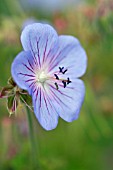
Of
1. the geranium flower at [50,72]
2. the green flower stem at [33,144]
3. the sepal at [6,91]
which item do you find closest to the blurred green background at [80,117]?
the green flower stem at [33,144]

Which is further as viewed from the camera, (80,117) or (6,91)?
(80,117)

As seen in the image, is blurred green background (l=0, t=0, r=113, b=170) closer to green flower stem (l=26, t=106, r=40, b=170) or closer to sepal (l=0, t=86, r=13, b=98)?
green flower stem (l=26, t=106, r=40, b=170)

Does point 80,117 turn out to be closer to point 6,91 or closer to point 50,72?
point 50,72

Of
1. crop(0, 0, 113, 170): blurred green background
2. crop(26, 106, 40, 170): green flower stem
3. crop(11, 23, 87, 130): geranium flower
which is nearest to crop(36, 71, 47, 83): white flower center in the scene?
crop(11, 23, 87, 130): geranium flower

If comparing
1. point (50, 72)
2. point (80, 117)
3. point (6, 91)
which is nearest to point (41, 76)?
point (50, 72)

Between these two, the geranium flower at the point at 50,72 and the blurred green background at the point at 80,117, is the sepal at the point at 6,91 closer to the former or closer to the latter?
the geranium flower at the point at 50,72

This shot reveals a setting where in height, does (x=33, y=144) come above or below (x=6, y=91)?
below

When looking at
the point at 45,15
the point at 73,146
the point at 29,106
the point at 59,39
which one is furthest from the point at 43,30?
the point at 45,15
